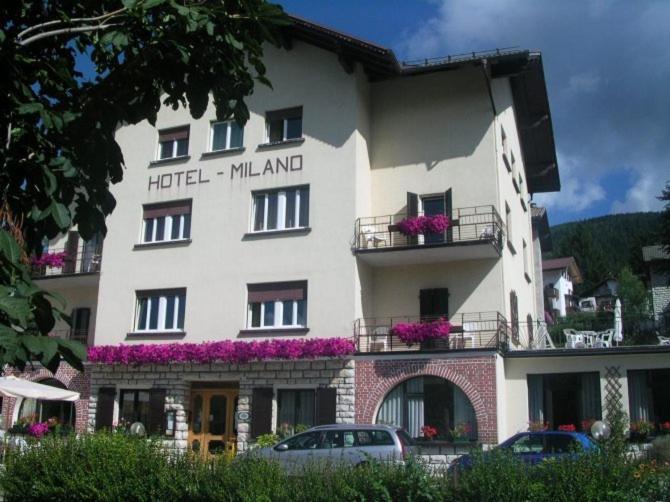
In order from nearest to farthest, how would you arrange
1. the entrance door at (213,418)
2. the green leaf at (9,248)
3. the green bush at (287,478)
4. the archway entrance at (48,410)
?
1. the green leaf at (9,248)
2. the green bush at (287,478)
3. the entrance door at (213,418)
4. the archway entrance at (48,410)

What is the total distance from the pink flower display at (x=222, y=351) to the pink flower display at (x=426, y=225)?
3.69m

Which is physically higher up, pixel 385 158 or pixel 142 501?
pixel 385 158

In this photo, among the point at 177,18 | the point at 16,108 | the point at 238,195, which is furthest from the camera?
the point at 238,195

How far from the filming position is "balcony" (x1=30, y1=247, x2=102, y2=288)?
89.2 feet

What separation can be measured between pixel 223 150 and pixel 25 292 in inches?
805

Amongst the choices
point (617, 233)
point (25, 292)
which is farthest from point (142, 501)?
point (617, 233)

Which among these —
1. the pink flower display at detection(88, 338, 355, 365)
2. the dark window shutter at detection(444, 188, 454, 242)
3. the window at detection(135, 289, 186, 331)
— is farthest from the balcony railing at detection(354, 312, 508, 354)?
the window at detection(135, 289, 186, 331)

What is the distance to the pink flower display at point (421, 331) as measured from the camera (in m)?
21.1

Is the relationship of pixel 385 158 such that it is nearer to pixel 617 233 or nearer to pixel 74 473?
pixel 74 473

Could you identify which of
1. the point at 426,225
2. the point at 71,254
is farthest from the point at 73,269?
the point at 426,225

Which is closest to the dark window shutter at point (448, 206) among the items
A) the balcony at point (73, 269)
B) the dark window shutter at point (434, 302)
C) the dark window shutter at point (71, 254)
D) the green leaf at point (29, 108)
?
the dark window shutter at point (434, 302)

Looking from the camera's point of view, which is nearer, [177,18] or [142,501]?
[177,18]

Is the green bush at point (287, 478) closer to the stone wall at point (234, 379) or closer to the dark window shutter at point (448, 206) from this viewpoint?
the stone wall at point (234, 379)

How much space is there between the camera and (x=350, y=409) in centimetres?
2167
